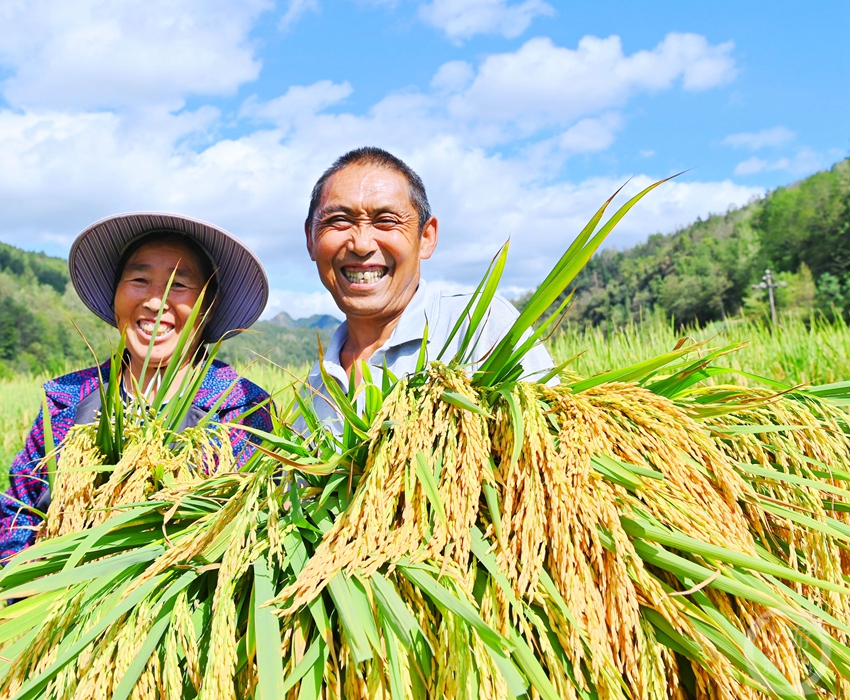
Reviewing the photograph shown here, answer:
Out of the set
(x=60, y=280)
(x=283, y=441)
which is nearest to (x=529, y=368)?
(x=283, y=441)

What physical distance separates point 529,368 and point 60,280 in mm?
175743

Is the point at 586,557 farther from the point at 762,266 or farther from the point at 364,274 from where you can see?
the point at 762,266

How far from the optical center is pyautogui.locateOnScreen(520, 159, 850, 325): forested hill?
8256cm

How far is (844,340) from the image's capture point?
7672mm

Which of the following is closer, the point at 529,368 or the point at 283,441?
the point at 283,441

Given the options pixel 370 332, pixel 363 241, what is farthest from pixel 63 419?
pixel 363 241

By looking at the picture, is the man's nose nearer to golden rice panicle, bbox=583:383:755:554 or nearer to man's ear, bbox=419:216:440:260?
man's ear, bbox=419:216:440:260

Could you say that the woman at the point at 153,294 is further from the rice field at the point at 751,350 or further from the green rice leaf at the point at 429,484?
the rice field at the point at 751,350

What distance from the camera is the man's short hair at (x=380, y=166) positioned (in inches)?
113

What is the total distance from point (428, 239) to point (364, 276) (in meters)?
0.52

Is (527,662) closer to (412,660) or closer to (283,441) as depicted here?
(412,660)

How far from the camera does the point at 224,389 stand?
2.83 m

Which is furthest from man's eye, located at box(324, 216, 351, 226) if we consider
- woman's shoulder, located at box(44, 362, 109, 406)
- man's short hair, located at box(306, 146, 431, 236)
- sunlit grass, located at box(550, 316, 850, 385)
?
sunlit grass, located at box(550, 316, 850, 385)

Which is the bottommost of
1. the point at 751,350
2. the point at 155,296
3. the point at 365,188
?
the point at 751,350
